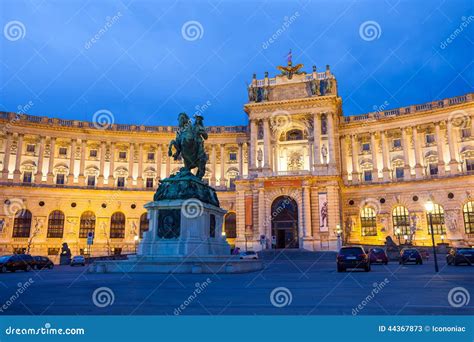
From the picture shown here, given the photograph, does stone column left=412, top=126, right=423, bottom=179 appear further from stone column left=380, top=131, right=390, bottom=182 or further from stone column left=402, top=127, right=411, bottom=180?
stone column left=380, top=131, right=390, bottom=182

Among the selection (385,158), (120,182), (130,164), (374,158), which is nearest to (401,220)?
(385,158)

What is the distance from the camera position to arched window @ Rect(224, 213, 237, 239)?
189 ft

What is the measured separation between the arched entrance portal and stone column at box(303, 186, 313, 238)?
1.57 meters

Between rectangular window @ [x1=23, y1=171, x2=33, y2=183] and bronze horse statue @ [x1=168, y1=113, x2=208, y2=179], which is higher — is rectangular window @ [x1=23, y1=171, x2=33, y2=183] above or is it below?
above

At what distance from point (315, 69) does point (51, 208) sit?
41.3 m

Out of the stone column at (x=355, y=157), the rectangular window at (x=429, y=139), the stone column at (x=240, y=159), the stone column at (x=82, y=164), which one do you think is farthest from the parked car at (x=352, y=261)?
→ the stone column at (x=82, y=164)

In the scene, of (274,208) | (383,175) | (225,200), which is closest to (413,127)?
(383,175)

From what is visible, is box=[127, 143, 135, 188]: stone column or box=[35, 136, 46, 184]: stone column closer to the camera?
box=[35, 136, 46, 184]: stone column

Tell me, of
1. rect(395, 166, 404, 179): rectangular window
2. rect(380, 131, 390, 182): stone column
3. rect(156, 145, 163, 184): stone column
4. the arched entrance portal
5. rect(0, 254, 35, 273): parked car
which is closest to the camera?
rect(0, 254, 35, 273): parked car

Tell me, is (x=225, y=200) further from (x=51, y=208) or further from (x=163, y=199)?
(x=163, y=199)

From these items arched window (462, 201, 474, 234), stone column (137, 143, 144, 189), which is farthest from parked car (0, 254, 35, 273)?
arched window (462, 201, 474, 234)

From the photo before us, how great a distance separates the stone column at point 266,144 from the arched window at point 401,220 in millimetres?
18108

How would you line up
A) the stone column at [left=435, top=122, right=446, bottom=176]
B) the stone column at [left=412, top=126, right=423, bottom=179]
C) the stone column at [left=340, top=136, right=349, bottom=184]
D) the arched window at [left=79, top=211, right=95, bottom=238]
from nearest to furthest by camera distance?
the stone column at [left=435, top=122, right=446, bottom=176]
the stone column at [left=412, top=126, right=423, bottom=179]
the arched window at [left=79, top=211, right=95, bottom=238]
the stone column at [left=340, top=136, right=349, bottom=184]

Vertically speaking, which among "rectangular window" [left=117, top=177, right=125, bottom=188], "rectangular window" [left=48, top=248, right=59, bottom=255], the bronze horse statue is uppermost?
"rectangular window" [left=117, top=177, right=125, bottom=188]
